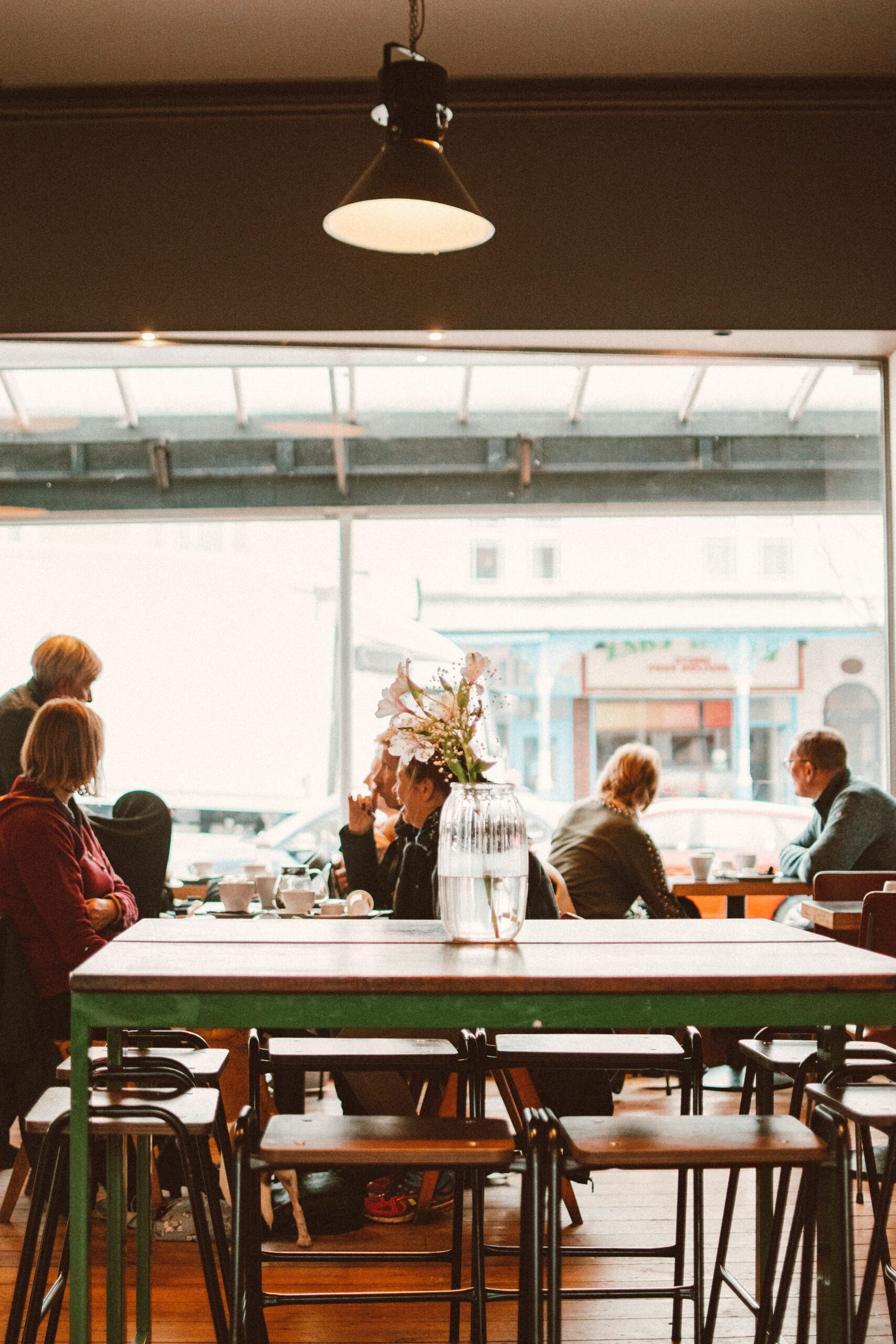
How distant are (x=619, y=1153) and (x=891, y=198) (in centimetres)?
381

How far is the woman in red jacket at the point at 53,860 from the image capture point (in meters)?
3.23

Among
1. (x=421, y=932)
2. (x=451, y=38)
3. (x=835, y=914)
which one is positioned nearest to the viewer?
(x=421, y=932)

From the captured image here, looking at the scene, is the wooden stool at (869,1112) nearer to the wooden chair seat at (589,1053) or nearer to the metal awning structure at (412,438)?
the wooden chair seat at (589,1053)

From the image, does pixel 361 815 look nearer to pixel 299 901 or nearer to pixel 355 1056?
pixel 299 901

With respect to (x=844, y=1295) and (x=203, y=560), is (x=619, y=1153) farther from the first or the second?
(x=203, y=560)

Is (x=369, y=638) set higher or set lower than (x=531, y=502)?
lower

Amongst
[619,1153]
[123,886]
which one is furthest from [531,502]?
[619,1153]

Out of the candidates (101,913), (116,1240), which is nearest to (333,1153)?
(116,1240)

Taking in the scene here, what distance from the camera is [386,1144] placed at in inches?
77.7

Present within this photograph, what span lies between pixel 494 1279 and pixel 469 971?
56.9 inches

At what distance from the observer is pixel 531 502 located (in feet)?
19.3

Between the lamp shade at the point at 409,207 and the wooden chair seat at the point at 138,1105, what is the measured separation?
1.86 meters

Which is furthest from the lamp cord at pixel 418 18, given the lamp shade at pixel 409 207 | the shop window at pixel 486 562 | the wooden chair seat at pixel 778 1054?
the wooden chair seat at pixel 778 1054

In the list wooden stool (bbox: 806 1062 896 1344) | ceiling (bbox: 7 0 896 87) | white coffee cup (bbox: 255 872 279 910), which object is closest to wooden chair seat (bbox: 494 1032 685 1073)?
wooden stool (bbox: 806 1062 896 1344)
